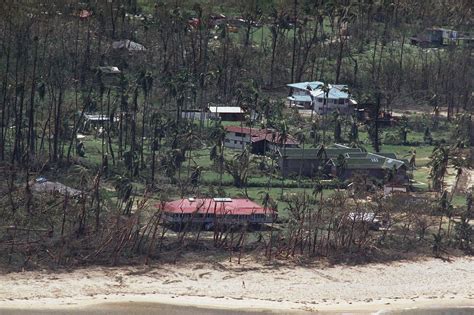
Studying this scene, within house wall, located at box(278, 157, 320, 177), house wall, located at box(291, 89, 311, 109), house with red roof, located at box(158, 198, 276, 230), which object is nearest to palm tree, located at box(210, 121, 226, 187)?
house wall, located at box(278, 157, 320, 177)

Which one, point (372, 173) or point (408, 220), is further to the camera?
point (372, 173)

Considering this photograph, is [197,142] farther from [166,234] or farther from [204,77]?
[166,234]

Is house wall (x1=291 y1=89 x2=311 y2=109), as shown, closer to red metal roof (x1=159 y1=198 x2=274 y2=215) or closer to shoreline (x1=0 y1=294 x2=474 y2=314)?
red metal roof (x1=159 y1=198 x2=274 y2=215)

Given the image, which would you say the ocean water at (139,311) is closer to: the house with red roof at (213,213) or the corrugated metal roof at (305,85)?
the house with red roof at (213,213)

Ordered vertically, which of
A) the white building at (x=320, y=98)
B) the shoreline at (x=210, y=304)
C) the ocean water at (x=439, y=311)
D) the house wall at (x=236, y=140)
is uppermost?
the white building at (x=320, y=98)

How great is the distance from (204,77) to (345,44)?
51.8 ft

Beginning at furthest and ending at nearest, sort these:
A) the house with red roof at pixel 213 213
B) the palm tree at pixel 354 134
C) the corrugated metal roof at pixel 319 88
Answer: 1. the corrugated metal roof at pixel 319 88
2. the palm tree at pixel 354 134
3. the house with red roof at pixel 213 213

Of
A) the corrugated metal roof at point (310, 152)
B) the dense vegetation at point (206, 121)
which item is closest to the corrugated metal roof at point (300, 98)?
the dense vegetation at point (206, 121)

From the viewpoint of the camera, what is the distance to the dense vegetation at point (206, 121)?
2367 inches

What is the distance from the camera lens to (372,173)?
7112 centimetres

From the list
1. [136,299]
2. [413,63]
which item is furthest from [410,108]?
[136,299]

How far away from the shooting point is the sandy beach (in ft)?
177

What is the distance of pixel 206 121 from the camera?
262 feet

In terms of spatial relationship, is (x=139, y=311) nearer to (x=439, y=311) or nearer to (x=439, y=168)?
(x=439, y=311)
